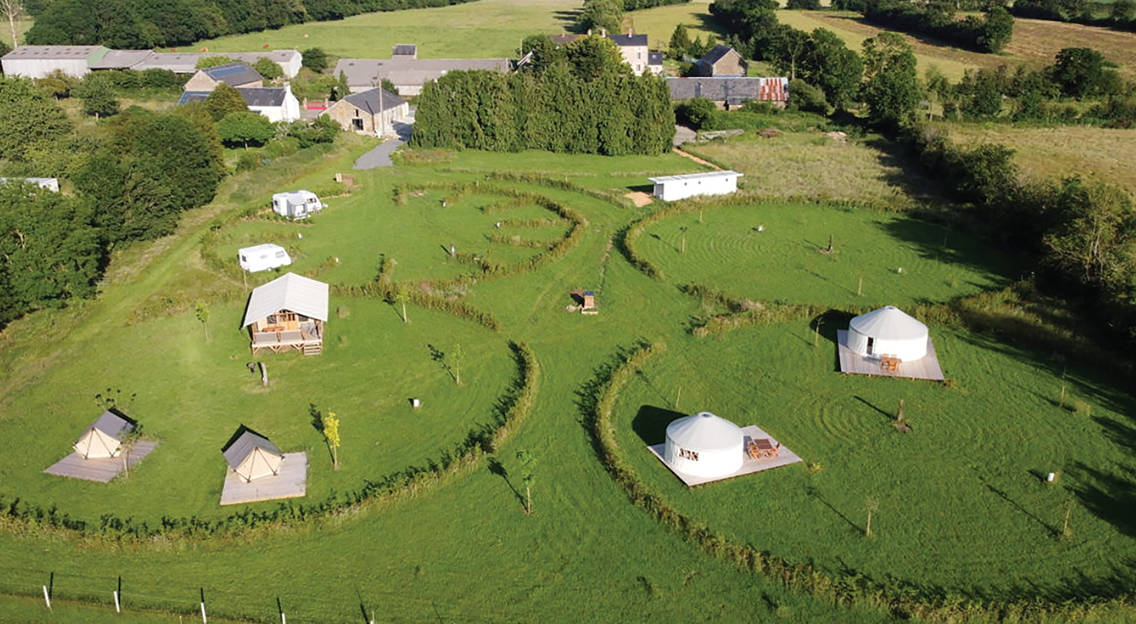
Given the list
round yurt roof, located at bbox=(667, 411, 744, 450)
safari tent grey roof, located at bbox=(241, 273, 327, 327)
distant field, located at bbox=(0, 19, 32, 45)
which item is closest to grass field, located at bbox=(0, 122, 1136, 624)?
round yurt roof, located at bbox=(667, 411, 744, 450)

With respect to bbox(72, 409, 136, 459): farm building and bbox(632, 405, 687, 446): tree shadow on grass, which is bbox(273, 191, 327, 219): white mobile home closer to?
bbox(72, 409, 136, 459): farm building

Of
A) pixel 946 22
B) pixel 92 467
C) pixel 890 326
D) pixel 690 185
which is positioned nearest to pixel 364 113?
pixel 690 185

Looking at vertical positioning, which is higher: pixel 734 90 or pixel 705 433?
pixel 734 90

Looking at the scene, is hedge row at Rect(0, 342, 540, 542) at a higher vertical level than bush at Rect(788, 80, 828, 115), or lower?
lower

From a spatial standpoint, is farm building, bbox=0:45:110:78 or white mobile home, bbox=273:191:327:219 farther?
farm building, bbox=0:45:110:78

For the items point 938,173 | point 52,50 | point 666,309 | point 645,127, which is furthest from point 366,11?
point 666,309

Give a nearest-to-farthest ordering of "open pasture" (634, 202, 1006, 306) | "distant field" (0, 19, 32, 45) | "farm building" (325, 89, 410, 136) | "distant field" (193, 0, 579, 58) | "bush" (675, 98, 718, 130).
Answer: "open pasture" (634, 202, 1006, 306) < "bush" (675, 98, 718, 130) < "farm building" (325, 89, 410, 136) < "distant field" (0, 19, 32, 45) < "distant field" (193, 0, 579, 58)

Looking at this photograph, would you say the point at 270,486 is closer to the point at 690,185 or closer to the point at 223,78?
the point at 690,185
